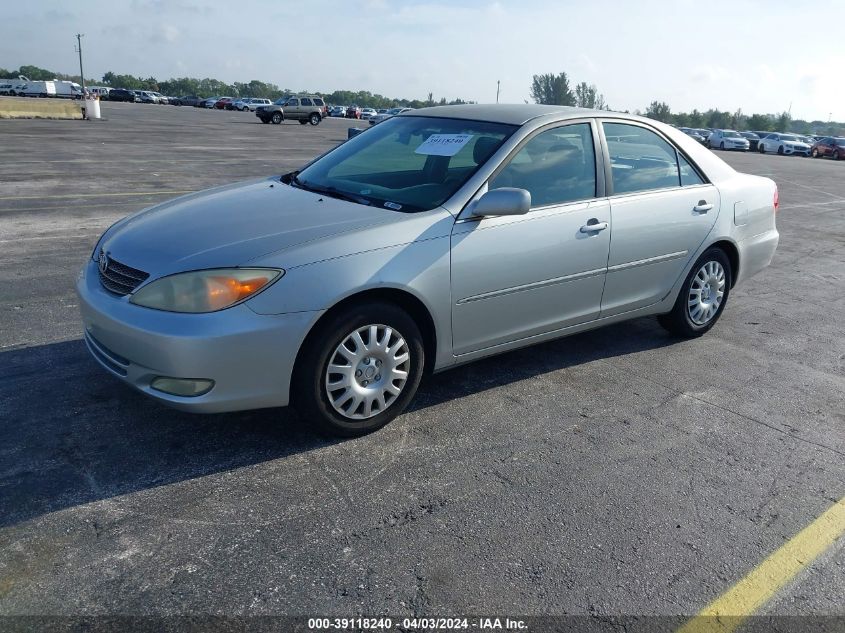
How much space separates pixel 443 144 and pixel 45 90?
3362 inches

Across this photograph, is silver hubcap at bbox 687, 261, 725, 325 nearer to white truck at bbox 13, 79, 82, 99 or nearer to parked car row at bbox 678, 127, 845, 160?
parked car row at bbox 678, 127, 845, 160

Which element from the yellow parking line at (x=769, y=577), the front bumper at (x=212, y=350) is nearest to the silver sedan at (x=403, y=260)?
the front bumper at (x=212, y=350)

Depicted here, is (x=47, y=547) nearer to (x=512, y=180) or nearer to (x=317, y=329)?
(x=317, y=329)

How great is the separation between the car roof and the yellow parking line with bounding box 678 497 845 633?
2.67 metres

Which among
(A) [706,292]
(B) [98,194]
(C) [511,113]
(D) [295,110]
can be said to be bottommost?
(B) [98,194]

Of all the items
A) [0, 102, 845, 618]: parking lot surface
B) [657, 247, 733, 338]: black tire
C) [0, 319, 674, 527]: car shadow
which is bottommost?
[0, 102, 845, 618]: parking lot surface

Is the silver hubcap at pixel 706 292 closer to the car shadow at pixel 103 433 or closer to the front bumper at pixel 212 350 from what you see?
the car shadow at pixel 103 433

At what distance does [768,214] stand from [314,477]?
14.7 ft

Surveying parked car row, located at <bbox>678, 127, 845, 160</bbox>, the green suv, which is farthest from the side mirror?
parked car row, located at <bbox>678, 127, 845, 160</bbox>

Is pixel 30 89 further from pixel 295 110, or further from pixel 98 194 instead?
pixel 98 194

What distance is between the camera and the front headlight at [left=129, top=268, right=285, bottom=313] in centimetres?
325

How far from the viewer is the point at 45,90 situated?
76.3m

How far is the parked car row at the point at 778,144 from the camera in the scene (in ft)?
142

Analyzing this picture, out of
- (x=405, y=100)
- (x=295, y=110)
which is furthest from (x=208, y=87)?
(x=295, y=110)
